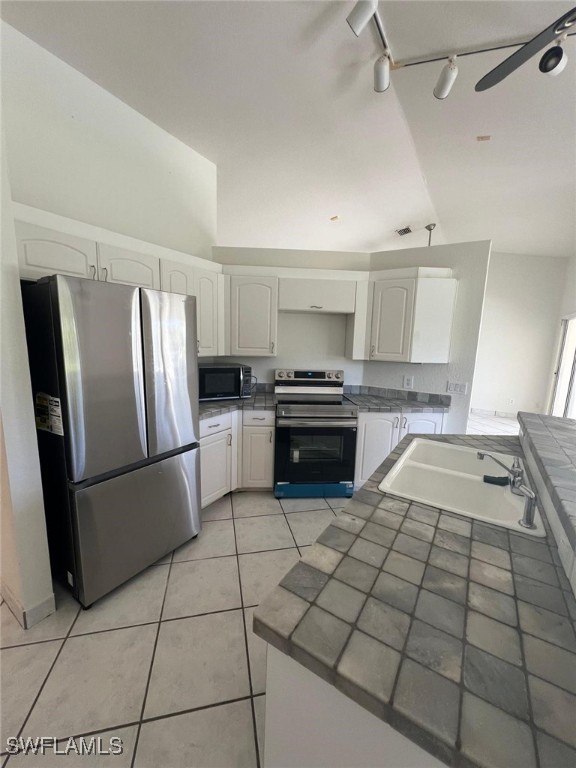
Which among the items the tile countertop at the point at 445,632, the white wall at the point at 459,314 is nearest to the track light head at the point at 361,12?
the white wall at the point at 459,314

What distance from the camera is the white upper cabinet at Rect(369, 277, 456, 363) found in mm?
2812

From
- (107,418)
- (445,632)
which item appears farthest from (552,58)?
(107,418)

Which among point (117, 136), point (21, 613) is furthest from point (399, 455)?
point (117, 136)

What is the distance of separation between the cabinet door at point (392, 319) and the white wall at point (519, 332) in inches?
153

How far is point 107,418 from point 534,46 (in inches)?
96.3

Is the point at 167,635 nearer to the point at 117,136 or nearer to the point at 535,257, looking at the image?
the point at 117,136

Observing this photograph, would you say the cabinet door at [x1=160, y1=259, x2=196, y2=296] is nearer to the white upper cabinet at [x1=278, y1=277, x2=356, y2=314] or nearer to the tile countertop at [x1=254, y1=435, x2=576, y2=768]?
the white upper cabinet at [x1=278, y1=277, x2=356, y2=314]

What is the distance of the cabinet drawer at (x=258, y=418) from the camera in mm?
2713

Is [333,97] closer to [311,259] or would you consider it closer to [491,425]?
[311,259]

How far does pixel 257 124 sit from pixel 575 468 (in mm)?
2935

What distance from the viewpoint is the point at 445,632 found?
2.11ft

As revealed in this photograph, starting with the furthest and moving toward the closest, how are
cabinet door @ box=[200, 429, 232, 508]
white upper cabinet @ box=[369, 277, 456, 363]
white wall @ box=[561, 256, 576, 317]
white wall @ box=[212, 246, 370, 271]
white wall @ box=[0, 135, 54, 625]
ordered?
white wall @ box=[561, 256, 576, 317]
white wall @ box=[212, 246, 370, 271]
white upper cabinet @ box=[369, 277, 456, 363]
cabinet door @ box=[200, 429, 232, 508]
white wall @ box=[0, 135, 54, 625]

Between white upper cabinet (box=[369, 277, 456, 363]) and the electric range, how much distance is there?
0.76m

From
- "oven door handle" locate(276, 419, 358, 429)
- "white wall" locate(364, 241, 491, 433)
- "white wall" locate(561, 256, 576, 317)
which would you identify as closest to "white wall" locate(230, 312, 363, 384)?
"white wall" locate(364, 241, 491, 433)
